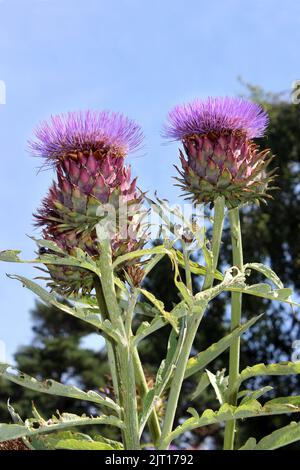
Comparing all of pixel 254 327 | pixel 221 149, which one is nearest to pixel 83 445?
pixel 221 149

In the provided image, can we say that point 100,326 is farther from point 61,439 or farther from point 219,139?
point 219,139

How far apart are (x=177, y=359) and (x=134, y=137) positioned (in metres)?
0.52

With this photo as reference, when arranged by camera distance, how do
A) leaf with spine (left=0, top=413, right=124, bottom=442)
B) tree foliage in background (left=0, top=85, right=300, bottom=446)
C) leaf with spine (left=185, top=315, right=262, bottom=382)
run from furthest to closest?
tree foliage in background (left=0, top=85, right=300, bottom=446) < leaf with spine (left=185, top=315, right=262, bottom=382) < leaf with spine (left=0, top=413, right=124, bottom=442)

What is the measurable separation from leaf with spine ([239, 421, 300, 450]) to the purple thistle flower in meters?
0.76

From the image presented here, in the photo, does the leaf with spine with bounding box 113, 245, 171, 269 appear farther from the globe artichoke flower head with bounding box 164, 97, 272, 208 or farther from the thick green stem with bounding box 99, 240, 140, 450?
the globe artichoke flower head with bounding box 164, 97, 272, 208

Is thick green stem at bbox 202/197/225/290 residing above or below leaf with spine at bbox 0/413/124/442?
above

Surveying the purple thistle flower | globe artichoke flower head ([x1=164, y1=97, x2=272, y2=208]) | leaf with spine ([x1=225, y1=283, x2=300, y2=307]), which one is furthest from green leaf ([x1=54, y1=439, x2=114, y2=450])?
the purple thistle flower

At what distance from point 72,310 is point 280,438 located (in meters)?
0.51

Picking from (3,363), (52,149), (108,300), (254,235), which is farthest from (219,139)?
(254,235)

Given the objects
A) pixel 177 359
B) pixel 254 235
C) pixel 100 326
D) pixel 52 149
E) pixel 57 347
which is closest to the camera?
pixel 100 326

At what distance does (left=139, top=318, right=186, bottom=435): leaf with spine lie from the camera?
5.38 ft

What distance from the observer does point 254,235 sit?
1077cm

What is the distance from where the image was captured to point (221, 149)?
2029mm
